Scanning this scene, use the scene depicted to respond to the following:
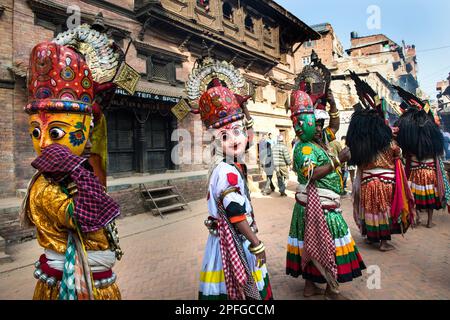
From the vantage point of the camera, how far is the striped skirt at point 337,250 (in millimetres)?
3062

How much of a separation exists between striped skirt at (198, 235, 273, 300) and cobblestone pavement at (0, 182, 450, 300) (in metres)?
1.31

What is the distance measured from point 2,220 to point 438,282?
25.1 ft

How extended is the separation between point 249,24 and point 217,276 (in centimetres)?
1662

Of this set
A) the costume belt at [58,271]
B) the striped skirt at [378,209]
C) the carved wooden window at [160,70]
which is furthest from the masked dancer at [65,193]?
the carved wooden window at [160,70]

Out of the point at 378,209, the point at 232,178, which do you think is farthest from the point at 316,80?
the point at 232,178

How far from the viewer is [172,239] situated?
235 inches

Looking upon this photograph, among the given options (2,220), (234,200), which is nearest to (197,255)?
(234,200)

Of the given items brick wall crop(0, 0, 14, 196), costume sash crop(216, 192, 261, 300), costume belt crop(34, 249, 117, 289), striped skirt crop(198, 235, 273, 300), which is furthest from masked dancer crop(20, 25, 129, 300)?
brick wall crop(0, 0, 14, 196)

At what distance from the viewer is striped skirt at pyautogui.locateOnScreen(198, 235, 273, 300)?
225 centimetres

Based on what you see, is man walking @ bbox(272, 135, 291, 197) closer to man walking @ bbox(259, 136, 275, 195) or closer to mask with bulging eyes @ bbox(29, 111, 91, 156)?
man walking @ bbox(259, 136, 275, 195)

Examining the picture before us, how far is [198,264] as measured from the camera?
4488 millimetres

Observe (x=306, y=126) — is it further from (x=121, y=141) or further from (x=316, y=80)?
(x=121, y=141)

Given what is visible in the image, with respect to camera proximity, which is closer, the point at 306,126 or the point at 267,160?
the point at 306,126

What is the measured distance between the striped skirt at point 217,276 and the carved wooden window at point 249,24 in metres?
15.8
